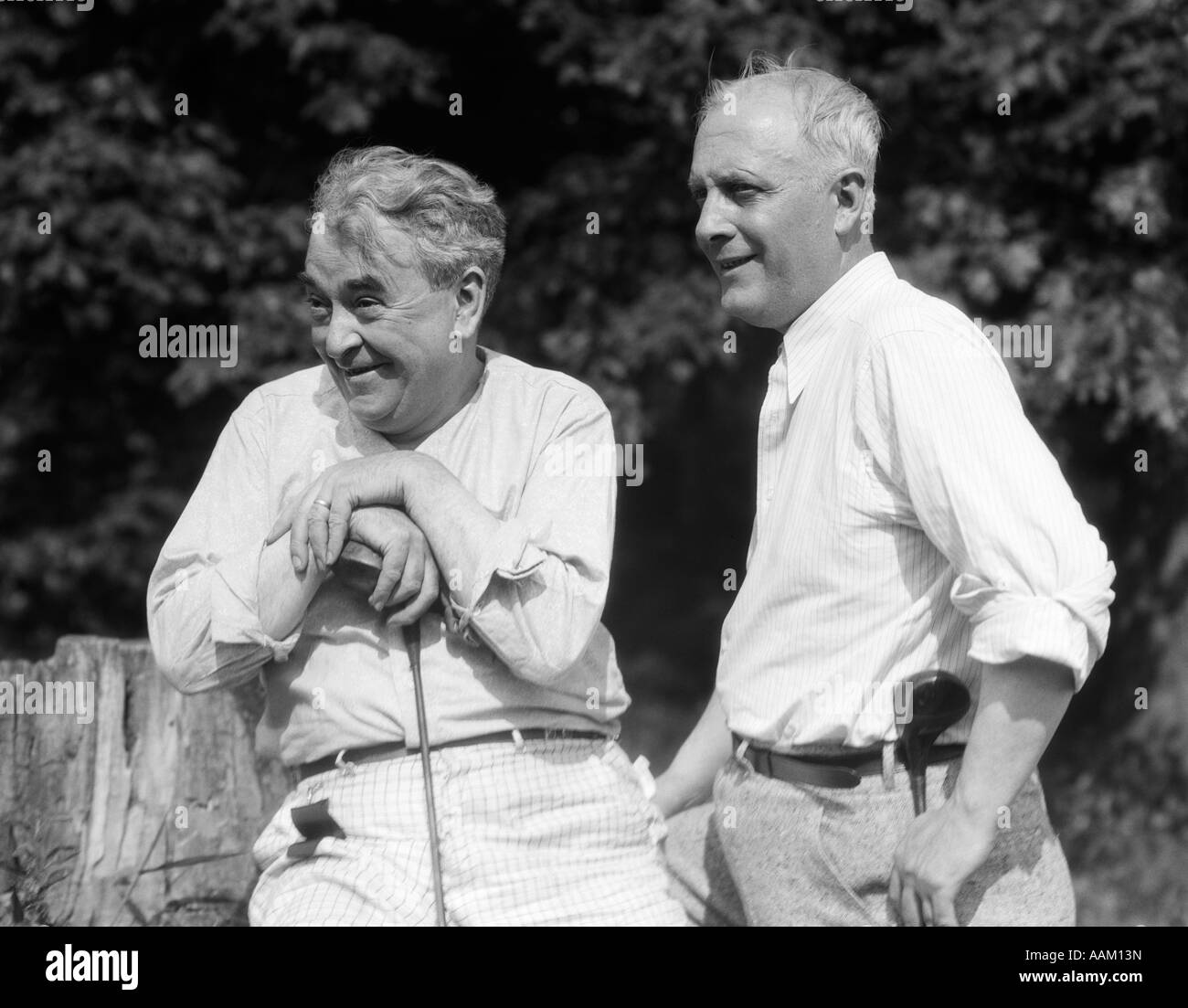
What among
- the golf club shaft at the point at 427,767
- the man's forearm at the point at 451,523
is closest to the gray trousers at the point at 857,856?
the golf club shaft at the point at 427,767

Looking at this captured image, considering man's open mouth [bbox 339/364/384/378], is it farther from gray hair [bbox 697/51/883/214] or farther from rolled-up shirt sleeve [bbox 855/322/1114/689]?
rolled-up shirt sleeve [bbox 855/322/1114/689]

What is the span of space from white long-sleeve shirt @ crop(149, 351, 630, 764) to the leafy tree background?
112 inches

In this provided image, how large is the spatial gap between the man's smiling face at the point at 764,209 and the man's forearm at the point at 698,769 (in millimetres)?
878

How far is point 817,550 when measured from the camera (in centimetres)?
248

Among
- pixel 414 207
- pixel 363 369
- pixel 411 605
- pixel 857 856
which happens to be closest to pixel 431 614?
pixel 411 605

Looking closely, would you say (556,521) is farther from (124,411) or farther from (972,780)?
(124,411)

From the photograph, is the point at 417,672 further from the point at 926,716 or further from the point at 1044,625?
the point at 1044,625

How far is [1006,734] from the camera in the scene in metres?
2.26

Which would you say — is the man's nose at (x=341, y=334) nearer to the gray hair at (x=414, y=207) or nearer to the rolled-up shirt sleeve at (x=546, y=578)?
the gray hair at (x=414, y=207)

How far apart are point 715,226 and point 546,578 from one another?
2.20 ft

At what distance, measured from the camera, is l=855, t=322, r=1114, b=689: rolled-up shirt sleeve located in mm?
2197

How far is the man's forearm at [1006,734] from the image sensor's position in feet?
7.37
